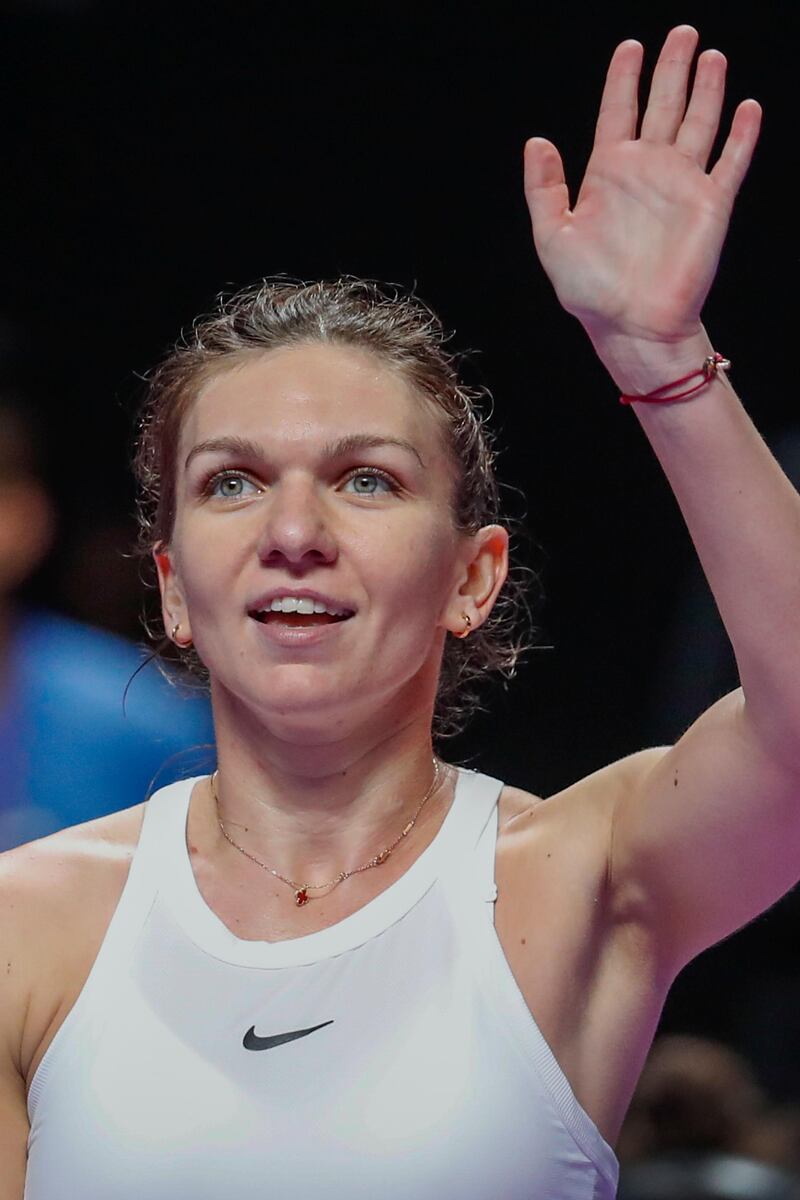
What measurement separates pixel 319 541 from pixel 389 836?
0.36 metres

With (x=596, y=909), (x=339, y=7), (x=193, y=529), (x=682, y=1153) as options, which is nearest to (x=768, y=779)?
(x=596, y=909)

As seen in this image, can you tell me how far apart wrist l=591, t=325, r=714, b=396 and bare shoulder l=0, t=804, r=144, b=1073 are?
79 centimetres

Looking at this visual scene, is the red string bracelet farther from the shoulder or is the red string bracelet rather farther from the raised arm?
the shoulder

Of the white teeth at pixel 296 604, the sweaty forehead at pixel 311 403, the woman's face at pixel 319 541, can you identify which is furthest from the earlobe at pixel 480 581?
the white teeth at pixel 296 604

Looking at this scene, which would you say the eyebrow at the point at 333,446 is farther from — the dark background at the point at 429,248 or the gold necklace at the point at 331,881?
the dark background at the point at 429,248

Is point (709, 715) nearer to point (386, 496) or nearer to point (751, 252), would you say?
point (386, 496)

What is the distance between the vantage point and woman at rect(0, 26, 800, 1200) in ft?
4.84

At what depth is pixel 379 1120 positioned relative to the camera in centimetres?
156

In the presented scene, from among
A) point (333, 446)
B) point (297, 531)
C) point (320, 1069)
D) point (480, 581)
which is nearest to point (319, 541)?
point (297, 531)

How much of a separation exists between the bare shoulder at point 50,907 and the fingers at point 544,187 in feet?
2.71

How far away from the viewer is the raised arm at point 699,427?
143 cm

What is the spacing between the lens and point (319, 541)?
67.0 inches

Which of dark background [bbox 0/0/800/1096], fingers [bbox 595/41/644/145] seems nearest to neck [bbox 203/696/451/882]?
fingers [bbox 595/41/644/145]

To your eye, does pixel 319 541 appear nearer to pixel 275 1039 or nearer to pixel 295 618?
pixel 295 618
